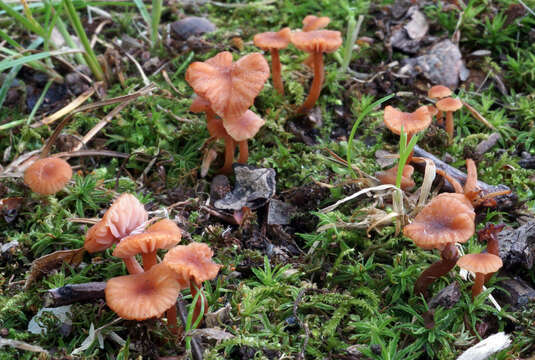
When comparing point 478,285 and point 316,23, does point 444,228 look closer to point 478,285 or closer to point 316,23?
point 478,285

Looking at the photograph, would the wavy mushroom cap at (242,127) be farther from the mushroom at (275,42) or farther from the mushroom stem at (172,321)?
the mushroom stem at (172,321)

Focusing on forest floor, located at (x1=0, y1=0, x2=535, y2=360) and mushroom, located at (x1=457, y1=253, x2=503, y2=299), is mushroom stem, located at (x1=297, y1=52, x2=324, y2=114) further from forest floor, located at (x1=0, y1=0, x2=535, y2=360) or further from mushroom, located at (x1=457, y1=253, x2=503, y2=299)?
mushroom, located at (x1=457, y1=253, x2=503, y2=299)

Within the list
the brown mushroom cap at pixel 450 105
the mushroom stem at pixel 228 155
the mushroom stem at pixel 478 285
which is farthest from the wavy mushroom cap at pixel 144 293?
the brown mushroom cap at pixel 450 105

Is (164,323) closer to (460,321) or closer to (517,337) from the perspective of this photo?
(460,321)

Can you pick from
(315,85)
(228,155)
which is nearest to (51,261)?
(228,155)

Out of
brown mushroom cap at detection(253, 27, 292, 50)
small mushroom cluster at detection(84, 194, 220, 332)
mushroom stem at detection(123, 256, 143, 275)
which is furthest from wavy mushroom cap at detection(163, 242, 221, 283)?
brown mushroom cap at detection(253, 27, 292, 50)

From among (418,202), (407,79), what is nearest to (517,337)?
(418,202)
